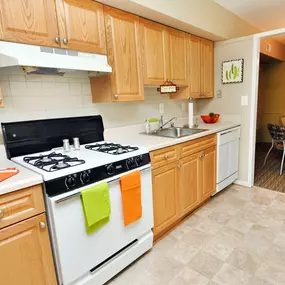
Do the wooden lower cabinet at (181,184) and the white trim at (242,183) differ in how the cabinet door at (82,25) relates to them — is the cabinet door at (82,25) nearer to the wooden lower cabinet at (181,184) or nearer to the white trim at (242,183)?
the wooden lower cabinet at (181,184)

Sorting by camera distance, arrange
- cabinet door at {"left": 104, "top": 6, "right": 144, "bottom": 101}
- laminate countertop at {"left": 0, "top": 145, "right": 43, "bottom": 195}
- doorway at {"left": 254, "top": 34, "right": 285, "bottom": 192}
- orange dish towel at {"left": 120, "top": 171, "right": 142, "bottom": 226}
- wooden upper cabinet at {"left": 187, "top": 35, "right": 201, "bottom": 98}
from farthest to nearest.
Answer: doorway at {"left": 254, "top": 34, "right": 285, "bottom": 192}, wooden upper cabinet at {"left": 187, "top": 35, "right": 201, "bottom": 98}, cabinet door at {"left": 104, "top": 6, "right": 144, "bottom": 101}, orange dish towel at {"left": 120, "top": 171, "right": 142, "bottom": 226}, laminate countertop at {"left": 0, "top": 145, "right": 43, "bottom": 195}

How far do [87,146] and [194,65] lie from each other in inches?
67.6

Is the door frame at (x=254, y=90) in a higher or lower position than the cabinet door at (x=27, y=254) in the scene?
higher

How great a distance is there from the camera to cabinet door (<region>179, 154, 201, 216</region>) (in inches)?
85.9

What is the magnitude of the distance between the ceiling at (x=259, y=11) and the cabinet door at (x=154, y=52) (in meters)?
1.12

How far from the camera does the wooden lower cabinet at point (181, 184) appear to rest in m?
1.94

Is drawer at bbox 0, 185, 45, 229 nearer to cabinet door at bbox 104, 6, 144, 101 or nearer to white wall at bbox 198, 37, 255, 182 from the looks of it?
cabinet door at bbox 104, 6, 144, 101

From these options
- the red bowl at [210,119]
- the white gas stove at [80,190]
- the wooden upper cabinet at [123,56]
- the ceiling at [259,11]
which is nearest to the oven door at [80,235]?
the white gas stove at [80,190]

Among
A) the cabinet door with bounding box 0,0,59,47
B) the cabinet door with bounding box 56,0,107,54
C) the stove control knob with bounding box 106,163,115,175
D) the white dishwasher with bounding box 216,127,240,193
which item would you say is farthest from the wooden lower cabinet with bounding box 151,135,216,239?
the cabinet door with bounding box 0,0,59,47

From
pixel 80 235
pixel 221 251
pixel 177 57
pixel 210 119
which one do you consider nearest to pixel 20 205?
pixel 80 235

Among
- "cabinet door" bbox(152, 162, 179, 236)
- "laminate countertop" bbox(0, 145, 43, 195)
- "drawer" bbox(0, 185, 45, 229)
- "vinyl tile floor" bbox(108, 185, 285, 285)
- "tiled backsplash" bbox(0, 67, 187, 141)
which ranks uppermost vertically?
"tiled backsplash" bbox(0, 67, 187, 141)

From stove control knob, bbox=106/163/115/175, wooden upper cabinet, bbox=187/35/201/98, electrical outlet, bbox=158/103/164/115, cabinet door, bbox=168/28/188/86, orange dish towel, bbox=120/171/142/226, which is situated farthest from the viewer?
electrical outlet, bbox=158/103/164/115

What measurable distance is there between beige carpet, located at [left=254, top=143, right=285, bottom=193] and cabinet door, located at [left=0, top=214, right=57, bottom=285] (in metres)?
2.86

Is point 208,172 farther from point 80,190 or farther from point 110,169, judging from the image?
point 80,190
